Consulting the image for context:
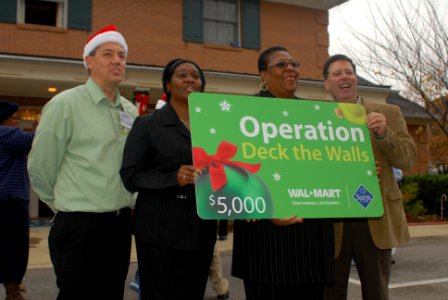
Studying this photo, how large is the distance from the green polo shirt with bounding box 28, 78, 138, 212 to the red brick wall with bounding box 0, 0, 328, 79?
9350 mm

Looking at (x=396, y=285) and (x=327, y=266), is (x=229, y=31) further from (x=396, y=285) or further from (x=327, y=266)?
(x=327, y=266)

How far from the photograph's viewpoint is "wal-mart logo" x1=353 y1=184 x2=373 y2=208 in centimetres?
264

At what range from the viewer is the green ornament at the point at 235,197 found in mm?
2346

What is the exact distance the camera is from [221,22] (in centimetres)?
1445

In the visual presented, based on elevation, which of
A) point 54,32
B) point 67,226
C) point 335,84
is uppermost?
point 54,32

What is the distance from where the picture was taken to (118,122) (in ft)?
10.2

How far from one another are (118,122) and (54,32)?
405 inches

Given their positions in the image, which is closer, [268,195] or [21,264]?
[268,195]

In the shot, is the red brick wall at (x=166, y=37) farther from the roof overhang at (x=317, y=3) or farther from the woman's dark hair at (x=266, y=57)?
the woman's dark hair at (x=266, y=57)

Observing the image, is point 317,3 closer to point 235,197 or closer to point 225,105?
point 225,105

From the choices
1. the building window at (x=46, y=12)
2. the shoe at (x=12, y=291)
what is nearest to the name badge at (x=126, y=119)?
the shoe at (x=12, y=291)

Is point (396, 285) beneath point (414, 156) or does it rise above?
beneath

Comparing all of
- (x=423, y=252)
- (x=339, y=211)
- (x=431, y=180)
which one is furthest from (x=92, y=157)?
(x=431, y=180)

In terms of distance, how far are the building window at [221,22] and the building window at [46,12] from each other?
390 cm
